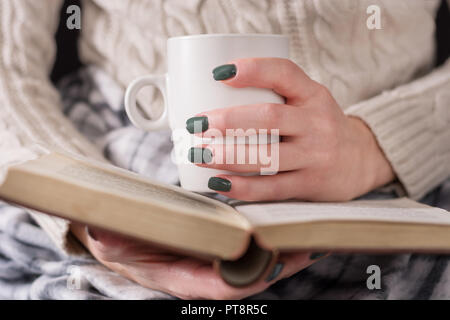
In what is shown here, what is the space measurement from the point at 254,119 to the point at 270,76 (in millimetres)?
47

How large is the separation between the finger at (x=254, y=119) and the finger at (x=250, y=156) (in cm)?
2

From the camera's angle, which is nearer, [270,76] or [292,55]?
[270,76]

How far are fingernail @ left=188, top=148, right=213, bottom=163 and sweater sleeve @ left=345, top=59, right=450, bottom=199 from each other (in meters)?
0.27

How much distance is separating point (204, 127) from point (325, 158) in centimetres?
14

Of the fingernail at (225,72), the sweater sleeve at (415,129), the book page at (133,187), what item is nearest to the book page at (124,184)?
the book page at (133,187)

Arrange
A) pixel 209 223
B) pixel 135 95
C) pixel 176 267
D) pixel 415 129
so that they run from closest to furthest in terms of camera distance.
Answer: pixel 209 223, pixel 176 267, pixel 135 95, pixel 415 129

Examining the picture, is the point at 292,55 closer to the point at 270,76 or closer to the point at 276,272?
the point at 270,76

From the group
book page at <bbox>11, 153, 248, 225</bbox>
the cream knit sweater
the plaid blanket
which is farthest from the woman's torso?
book page at <bbox>11, 153, 248, 225</bbox>

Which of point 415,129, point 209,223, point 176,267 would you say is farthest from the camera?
point 415,129

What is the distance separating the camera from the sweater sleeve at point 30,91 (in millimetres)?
658

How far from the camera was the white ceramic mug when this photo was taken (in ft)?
1.50

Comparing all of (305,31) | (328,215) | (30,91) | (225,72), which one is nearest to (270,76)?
(225,72)

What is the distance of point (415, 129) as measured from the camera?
25.8 inches
